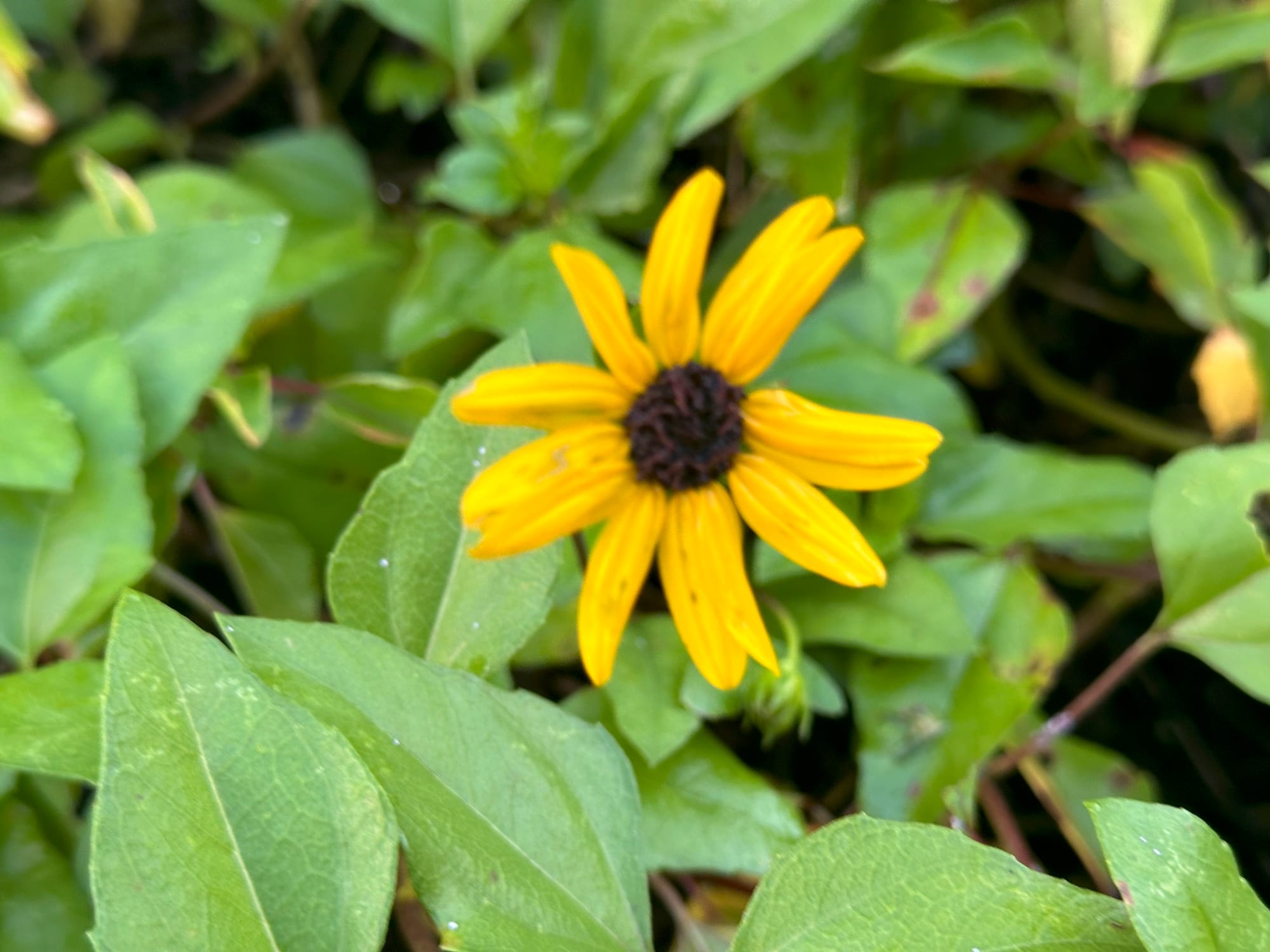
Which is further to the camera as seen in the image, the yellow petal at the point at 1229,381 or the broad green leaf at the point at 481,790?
the yellow petal at the point at 1229,381

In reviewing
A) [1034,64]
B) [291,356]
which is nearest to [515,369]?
[291,356]

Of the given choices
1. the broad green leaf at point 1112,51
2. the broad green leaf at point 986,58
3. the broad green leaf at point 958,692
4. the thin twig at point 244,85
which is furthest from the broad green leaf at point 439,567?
the thin twig at point 244,85

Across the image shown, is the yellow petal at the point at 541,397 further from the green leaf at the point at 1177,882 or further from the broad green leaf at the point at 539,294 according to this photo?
the green leaf at the point at 1177,882

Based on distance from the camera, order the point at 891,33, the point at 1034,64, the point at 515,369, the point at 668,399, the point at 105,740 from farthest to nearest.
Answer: the point at 891,33 < the point at 1034,64 < the point at 668,399 < the point at 515,369 < the point at 105,740

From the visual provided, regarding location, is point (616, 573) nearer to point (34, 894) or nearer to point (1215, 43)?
point (34, 894)

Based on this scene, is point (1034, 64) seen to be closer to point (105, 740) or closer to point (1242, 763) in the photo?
point (1242, 763)

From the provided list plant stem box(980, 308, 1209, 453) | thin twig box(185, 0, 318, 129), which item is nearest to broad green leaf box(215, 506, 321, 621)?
thin twig box(185, 0, 318, 129)

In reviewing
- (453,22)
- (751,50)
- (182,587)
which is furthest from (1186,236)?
(182,587)
